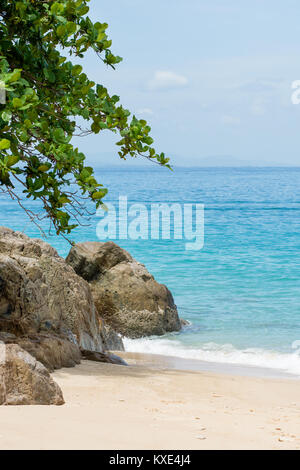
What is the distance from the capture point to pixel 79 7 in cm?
647

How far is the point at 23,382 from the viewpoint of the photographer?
4809 millimetres

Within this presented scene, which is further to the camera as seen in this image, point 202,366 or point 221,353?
point 221,353

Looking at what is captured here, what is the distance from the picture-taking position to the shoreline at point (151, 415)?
378 centimetres

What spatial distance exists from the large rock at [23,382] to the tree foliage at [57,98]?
1.88 metres

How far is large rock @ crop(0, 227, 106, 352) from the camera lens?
735 cm

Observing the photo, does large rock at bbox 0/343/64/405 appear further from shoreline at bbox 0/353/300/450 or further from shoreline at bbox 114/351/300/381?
shoreline at bbox 114/351/300/381

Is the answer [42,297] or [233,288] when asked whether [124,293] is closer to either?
[42,297]

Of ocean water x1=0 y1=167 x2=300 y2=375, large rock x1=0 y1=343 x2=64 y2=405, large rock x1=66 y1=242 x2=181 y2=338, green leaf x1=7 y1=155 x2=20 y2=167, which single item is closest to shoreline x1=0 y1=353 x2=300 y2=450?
large rock x1=0 y1=343 x2=64 y2=405

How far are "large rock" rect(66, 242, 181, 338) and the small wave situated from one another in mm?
377

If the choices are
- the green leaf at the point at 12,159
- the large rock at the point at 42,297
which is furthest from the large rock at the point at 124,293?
the green leaf at the point at 12,159

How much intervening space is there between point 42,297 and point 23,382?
10.3ft

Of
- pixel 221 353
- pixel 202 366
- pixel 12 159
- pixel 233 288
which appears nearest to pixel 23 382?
pixel 12 159

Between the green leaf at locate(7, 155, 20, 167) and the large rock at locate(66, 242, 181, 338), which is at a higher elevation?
the green leaf at locate(7, 155, 20, 167)

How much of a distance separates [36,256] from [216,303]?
8.52 meters
